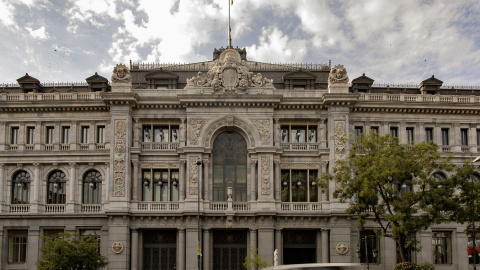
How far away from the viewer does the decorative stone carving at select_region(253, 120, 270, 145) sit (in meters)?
57.0

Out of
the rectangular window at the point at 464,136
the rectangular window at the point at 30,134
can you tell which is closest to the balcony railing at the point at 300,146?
the rectangular window at the point at 464,136

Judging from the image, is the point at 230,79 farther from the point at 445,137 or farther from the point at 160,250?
the point at 445,137

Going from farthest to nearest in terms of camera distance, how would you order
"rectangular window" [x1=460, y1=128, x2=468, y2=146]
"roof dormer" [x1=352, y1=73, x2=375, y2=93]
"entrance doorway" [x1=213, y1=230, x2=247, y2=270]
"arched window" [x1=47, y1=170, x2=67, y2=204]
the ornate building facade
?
"roof dormer" [x1=352, y1=73, x2=375, y2=93]
"rectangular window" [x1=460, y1=128, x2=468, y2=146]
"arched window" [x1=47, y1=170, x2=67, y2=204]
"entrance doorway" [x1=213, y1=230, x2=247, y2=270]
the ornate building facade

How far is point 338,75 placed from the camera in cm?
5772

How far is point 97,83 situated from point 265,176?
65.0ft

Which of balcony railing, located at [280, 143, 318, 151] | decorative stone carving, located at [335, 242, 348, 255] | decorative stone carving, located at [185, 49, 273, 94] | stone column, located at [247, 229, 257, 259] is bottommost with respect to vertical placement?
decorative stone carving, located at [335, 242, 348, 255]

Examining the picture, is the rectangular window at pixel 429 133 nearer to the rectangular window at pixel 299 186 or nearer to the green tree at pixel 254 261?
the rectangular window at pixel 299 186

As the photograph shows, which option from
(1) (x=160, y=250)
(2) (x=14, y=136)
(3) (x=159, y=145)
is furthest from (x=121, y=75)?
(1) (x=160, y=250)

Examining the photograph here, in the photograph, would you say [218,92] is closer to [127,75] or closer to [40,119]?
[127,75]

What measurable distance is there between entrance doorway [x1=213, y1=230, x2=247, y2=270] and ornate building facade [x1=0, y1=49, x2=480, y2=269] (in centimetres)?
13

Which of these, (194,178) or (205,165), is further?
(205,165)

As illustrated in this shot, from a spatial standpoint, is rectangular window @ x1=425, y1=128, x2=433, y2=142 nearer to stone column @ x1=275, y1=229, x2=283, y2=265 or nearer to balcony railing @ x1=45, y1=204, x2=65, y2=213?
stone column @ x1=275, y1=229, x2=283, y2=265


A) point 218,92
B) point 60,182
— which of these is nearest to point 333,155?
point 218,92

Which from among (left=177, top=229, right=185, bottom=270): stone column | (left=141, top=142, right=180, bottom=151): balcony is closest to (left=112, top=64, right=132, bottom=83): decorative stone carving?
(left=141, top=142, right=180, bottom=151): balcony
